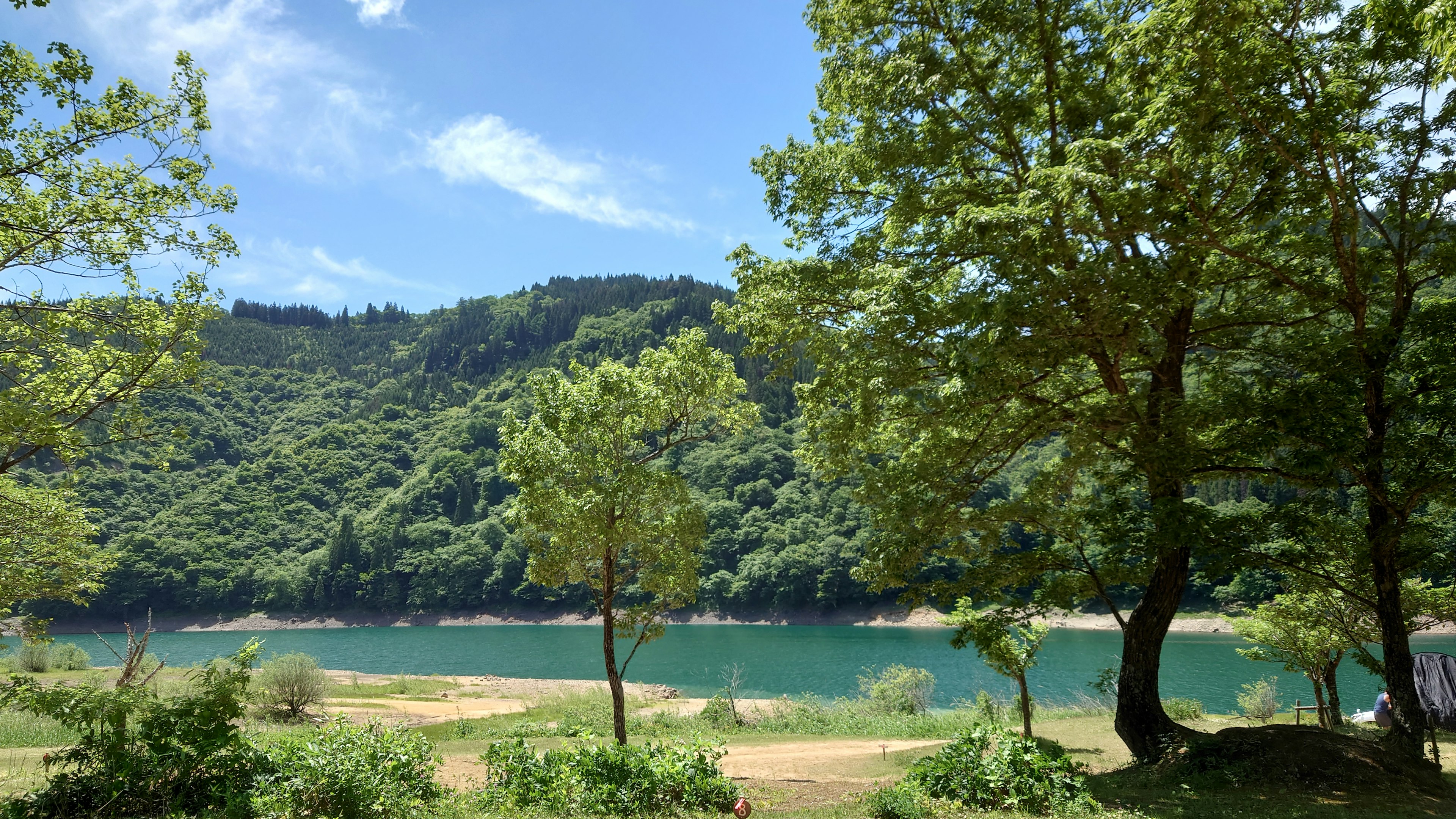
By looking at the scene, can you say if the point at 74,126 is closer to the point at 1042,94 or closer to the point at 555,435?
the point at 555,435

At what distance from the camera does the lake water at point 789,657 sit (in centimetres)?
3256

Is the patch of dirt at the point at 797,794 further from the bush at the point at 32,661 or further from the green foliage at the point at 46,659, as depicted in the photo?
the bush at the point at 32,661

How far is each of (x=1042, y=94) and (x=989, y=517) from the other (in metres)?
5.85

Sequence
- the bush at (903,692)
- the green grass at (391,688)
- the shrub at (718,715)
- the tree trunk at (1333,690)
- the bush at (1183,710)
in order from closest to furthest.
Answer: the tree trunk at (1333,690) < the bush at (1183,710) < the shrub at (718,715) < the bush at (903,692) < the green grass at (391,688)

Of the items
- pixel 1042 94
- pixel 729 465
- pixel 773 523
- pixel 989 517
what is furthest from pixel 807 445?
pixel 729 465

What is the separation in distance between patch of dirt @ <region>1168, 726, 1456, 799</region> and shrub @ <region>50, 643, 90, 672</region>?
113ft

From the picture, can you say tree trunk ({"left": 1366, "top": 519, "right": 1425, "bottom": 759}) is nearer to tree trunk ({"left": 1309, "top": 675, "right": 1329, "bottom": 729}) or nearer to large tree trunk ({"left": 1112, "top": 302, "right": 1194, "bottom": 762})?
large tree trunk ({"left": 1112, "top": 302, "right": 1194, "bottom": 762})

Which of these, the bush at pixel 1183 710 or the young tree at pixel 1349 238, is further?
the bush at pixel 1183 710

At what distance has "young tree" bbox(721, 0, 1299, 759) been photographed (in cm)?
797

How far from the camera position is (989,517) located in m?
10.5

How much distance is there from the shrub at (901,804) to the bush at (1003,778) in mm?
188

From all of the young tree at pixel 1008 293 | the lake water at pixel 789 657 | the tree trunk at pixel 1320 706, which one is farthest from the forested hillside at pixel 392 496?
the young tree at pixel 1008 293

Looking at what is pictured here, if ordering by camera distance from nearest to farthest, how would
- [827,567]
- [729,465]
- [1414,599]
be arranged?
[1414,599]
[827,567]
[729,465]

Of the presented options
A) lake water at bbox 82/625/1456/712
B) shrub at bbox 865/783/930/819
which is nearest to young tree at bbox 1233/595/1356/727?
lake water at bbox 82/625/1456/712
